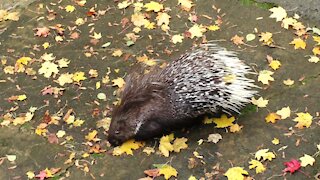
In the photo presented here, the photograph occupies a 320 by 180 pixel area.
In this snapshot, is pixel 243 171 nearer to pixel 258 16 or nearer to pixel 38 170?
pixel 38 170

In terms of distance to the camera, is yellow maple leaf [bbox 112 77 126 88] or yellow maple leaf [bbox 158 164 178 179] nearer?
yellow maple leaf [bbox 158 164 178 179]

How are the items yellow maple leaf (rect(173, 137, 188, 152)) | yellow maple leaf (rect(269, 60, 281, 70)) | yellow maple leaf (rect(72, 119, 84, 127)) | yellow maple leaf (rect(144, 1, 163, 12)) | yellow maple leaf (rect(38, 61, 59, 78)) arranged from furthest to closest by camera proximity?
1. yellow maple leaf (rect(144, 1, 163, 12))
2. yellow maple leaf (rect(38, 61, 59, 78))
3. yellow maple leaf (rect(269, 60, 281, 70))
4. yellow maple leaf (rect(72, 119, 84, 127))
5. yellow maple leaf (rect(173, 137, 188, 152))

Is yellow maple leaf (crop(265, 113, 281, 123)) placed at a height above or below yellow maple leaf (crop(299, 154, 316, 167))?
above

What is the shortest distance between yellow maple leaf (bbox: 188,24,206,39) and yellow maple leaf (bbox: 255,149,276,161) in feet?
6.01

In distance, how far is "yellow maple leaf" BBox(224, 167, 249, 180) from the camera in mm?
4465

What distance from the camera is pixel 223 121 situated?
16.2 ft

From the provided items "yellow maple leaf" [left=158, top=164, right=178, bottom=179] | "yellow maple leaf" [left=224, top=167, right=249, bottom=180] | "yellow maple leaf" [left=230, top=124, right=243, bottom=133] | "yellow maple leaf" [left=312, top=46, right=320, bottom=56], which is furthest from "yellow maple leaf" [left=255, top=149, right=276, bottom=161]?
"yellow maple leaf" [left=312, top=46, right=320, bottom=56]

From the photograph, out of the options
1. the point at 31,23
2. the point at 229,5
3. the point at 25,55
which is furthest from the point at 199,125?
the point at 31,23

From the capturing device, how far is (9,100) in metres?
5.52

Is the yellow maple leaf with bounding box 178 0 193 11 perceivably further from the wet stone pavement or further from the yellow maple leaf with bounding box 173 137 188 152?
the yellow maple leaf with bounding box 173 137 188 152

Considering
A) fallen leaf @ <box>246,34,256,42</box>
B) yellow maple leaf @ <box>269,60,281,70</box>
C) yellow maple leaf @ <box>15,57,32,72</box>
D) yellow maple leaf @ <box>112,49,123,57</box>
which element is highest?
fallen leaf @ <box>246,34,256,42</box>

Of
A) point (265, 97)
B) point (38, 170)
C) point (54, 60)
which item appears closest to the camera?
point (38, 170)

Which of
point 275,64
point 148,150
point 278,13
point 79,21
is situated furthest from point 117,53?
point 278,13

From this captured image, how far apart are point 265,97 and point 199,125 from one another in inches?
27.8
